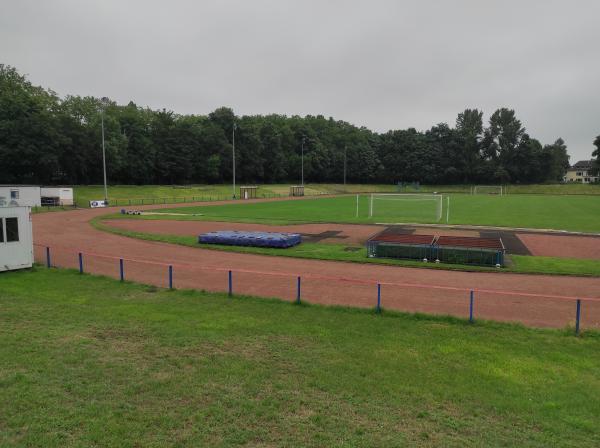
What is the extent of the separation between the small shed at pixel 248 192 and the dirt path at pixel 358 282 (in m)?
56.1

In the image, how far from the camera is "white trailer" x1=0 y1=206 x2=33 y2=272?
1825 cm

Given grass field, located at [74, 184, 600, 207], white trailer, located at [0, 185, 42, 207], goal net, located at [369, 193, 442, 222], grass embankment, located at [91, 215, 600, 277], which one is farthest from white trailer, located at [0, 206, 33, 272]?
grass field, located at [74, 184, 600, 207]

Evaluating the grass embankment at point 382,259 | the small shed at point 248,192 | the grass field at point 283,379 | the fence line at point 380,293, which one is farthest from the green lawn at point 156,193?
the grass field at point 283,379

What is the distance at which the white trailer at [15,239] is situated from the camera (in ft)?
59.9

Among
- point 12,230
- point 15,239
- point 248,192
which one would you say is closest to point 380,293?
point 15,239

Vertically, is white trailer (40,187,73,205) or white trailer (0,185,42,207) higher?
white trailer (0,185,42,207)

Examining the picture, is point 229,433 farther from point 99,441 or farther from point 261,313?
point 261,313

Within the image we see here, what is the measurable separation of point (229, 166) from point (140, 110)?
25143mm

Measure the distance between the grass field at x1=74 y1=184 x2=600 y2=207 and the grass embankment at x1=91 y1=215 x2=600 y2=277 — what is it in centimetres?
4148

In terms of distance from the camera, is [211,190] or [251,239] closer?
[251,239]

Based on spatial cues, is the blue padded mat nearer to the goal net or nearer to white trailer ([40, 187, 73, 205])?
the goal net

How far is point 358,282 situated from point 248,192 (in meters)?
72.1

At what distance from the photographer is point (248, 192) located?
283ft

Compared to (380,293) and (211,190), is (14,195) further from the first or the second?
(211,190)
